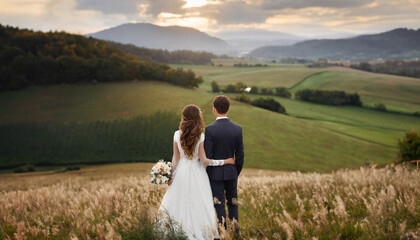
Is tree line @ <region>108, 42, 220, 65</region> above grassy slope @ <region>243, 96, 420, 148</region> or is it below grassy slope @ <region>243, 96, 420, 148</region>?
above

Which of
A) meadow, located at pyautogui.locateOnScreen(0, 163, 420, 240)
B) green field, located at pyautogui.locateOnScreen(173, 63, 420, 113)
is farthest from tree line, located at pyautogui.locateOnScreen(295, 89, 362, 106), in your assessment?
meadow, located at pyautogui.locateOnScreen(0, 163, 420, 240)

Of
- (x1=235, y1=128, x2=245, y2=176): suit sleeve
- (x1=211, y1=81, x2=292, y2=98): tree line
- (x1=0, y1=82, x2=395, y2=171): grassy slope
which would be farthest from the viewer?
(x1=211, y1=81, x2=292, y2=98): tree line

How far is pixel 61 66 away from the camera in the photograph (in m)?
95.1

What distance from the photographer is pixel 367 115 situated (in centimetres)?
9275

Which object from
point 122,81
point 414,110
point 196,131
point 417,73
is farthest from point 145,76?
point 417,73

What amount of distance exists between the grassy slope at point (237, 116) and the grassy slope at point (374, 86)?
4313cm

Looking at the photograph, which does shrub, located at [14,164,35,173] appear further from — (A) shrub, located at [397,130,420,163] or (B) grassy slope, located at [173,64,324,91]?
(B) grassy slope, located at [173,64,324,91]

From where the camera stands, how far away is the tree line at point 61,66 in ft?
303

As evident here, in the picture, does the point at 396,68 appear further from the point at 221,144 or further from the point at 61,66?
the point at 221,144

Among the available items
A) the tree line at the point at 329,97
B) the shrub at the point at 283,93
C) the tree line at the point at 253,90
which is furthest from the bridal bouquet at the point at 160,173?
the shrub at the point at 283,93

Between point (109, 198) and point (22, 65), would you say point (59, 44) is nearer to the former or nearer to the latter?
point (22, 65)

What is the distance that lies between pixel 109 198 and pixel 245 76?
139 meters

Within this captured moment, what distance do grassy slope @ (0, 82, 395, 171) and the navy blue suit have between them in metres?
45.9

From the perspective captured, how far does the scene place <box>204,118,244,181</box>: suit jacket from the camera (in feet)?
18.0
